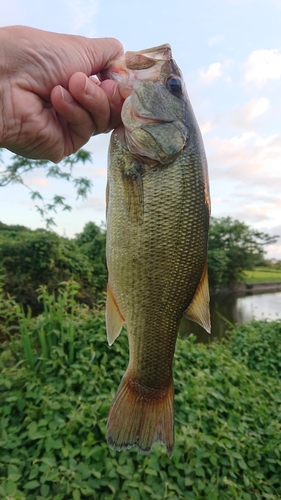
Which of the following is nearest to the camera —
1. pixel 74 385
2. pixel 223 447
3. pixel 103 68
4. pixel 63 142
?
pixel 103 68

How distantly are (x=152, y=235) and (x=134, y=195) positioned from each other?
0.18 m

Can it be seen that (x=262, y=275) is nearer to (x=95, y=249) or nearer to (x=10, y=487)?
(x=95, y=249)

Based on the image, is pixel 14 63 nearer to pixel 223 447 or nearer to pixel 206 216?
pixel 206 216

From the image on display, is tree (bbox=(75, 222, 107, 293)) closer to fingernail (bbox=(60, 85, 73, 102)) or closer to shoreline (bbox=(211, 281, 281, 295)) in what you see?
shoreline (bbox=(211, 281, 281, 295))

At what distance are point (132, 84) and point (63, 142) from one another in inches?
21.7

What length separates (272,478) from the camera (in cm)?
349

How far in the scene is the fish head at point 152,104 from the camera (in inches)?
67.4

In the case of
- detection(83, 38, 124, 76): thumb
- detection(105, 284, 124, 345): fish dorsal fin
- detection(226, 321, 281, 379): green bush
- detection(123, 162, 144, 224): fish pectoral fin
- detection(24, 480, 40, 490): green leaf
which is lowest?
detection(24, 480, 40, 490): green leaf

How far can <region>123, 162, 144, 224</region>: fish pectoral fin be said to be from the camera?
1.68 meters

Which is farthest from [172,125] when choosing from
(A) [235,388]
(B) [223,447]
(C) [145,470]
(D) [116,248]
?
(A) [235,388]

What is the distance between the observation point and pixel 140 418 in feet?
5.69

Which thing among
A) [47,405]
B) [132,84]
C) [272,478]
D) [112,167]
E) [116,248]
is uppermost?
[132,84]

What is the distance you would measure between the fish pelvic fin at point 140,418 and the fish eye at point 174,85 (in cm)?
132

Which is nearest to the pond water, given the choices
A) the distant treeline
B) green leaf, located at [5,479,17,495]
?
the distant treeline
